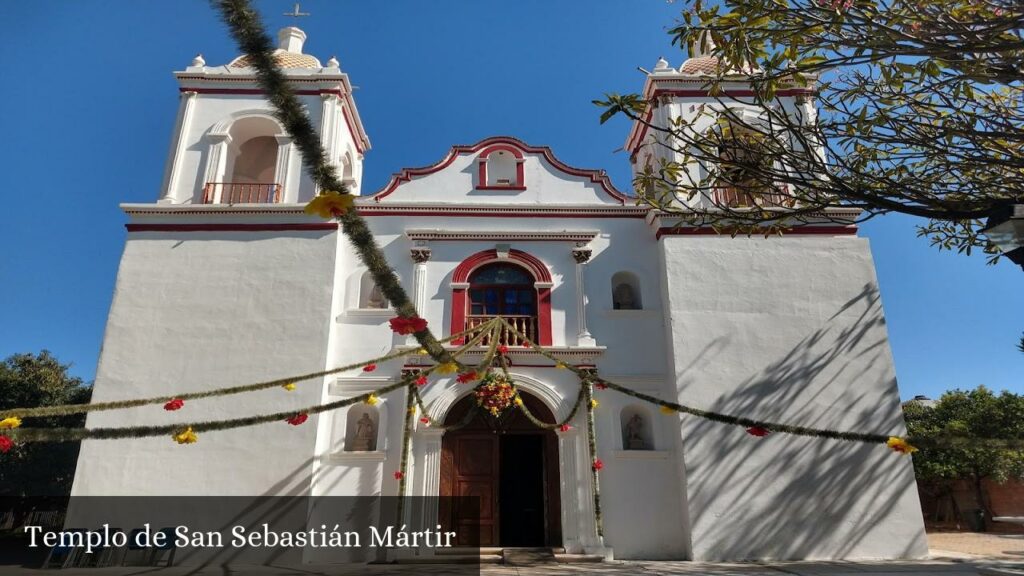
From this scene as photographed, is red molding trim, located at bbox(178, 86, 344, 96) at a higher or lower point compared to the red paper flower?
higher

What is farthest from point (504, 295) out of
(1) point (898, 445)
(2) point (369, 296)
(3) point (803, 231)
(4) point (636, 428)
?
(1) point (898, 445)

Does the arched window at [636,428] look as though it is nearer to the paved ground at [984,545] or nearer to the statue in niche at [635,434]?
the statue in niche at [635,434]

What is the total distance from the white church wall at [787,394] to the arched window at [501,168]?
314 cm

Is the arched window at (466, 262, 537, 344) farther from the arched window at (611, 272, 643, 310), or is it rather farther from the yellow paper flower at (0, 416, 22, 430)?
the yellow paper flower at (0, 416, 22, 430)

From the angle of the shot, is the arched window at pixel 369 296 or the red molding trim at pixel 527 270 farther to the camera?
the arched window at pixel 369 296

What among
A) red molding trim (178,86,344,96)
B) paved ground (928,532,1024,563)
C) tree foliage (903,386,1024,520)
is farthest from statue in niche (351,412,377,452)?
tree foliage (903,386,1024,520)

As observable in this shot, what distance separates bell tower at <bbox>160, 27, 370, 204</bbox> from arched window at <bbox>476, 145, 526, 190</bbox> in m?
2.81

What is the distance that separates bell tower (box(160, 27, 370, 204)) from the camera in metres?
11.1

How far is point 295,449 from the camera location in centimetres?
917

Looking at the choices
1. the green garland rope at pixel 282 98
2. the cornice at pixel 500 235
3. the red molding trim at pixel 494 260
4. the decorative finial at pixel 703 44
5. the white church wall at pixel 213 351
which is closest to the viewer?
the green garland rope at pixel 282 98

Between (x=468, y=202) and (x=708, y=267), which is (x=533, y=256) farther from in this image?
(x=708, y=267)

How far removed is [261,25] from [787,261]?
393 inches

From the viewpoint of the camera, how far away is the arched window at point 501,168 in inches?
454

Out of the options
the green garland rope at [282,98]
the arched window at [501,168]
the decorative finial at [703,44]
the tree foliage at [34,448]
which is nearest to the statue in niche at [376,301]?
the arched window at [501,168]
